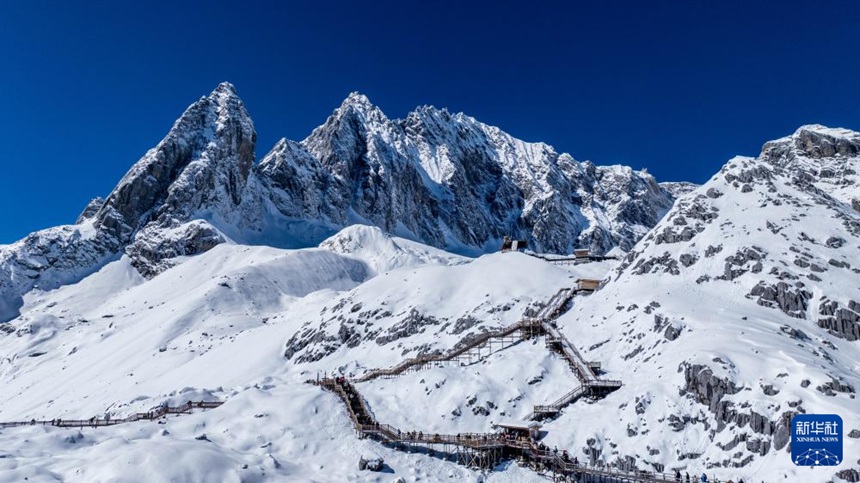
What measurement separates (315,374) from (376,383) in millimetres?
17580

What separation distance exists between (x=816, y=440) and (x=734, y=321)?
20.2 meters

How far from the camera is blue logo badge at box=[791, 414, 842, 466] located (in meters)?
41.8

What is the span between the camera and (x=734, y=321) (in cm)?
6203

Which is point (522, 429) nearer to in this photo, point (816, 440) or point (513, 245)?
point (816, 440)

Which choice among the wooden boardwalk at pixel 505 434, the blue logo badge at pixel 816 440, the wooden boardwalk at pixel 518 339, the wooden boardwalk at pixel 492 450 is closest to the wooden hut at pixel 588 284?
the wooden boardwalk at pixel 518 339

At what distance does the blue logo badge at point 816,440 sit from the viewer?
41750mm

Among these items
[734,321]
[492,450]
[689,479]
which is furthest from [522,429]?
[734,321]

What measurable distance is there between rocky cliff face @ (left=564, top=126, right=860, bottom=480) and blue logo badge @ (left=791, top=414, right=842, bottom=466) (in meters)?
1.39

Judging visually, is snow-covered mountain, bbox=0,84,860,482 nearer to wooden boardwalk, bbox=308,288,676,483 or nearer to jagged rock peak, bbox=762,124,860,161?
wooden boardwalk, bbox=308,288,676,483

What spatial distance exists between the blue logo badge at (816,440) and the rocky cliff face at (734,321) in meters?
1.39

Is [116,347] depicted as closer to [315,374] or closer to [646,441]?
[315,374]

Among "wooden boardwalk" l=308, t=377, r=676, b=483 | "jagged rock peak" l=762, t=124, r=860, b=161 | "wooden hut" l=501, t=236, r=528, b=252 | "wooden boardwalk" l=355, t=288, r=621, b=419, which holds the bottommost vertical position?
"wooden boardwalk" l=308, t=377, r=676, b=483

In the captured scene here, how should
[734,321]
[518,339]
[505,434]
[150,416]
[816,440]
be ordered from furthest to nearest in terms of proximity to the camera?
1. [518,339]
2. [150,416]
3. [734,321]
4. [505,434]
5. [816,440]

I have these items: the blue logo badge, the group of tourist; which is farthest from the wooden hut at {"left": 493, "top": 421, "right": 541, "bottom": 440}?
the blue logo badge
